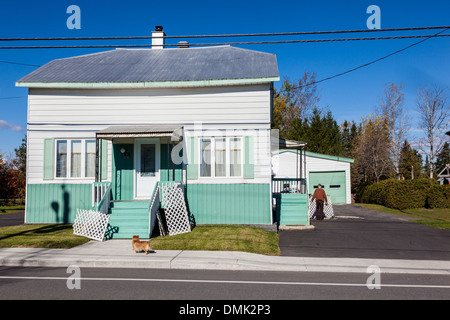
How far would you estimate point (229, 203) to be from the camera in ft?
42.7

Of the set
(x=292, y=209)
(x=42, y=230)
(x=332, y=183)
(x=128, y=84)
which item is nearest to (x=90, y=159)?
(x=42, y=230)

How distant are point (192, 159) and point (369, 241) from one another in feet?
21.9

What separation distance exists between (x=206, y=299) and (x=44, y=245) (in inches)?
249

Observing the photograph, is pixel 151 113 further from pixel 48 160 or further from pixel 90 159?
pixel 48 160

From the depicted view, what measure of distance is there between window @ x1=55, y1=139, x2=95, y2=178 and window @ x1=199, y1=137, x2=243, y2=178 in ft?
14.0

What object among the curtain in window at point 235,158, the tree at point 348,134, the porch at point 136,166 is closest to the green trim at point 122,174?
the porch at point 136,166

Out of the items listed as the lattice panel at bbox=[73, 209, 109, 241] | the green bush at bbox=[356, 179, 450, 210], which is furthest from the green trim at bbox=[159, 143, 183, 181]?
the green bush at bbox=[356, 179, 450, 210]

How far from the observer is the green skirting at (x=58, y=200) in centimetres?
1329

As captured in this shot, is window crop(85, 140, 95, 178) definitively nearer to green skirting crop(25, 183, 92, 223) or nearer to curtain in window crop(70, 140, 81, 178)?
curtain in window crop(70, 140, 81, 178)

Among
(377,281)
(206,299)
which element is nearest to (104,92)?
(206,299)

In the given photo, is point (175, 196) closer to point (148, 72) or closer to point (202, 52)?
point (148, 72)

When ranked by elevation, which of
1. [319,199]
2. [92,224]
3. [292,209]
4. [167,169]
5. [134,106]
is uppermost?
[134,106]

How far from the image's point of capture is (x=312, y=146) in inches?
1332

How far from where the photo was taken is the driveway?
9.46 meters
